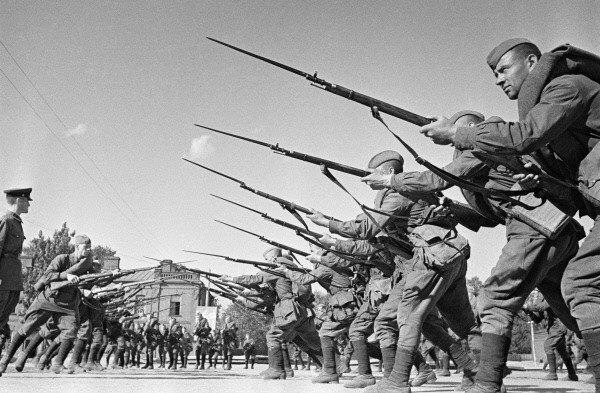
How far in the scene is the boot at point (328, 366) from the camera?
9.33 m

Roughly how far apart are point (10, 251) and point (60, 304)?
3.15 m

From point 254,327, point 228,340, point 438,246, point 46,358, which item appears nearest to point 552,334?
point 438,246

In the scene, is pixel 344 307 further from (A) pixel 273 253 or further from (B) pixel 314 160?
(B) pixel 314 160

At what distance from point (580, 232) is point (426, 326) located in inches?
108

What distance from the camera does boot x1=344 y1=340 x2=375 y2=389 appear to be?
7891 millimetres

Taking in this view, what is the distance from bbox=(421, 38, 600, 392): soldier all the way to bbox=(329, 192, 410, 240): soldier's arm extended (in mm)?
2689

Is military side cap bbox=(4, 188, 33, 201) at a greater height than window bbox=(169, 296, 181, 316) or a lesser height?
lesser

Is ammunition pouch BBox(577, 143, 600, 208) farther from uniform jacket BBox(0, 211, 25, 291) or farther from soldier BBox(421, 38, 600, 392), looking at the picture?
uniform jacket BBox(0, 211, 25, 291)

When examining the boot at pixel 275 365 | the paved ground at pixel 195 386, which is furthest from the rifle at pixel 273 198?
the boot at pixel 275 365

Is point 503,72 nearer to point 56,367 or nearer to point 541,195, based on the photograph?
point 541,195

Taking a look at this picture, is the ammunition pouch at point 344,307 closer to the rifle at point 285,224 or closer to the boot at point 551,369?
the rifle at point 285,224

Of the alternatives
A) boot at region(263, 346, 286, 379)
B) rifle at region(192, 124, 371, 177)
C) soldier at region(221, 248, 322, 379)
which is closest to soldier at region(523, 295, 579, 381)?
soldier at region(221, 248, 322, 379)

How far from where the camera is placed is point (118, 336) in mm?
21469

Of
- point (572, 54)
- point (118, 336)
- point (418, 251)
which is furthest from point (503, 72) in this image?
point (118, 336)
